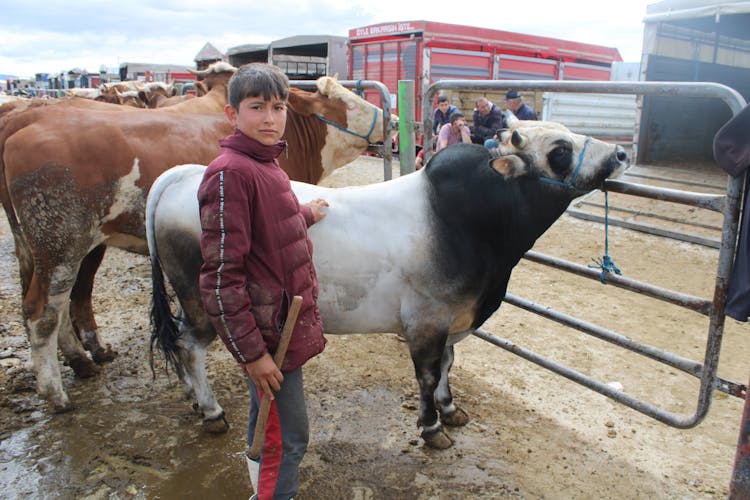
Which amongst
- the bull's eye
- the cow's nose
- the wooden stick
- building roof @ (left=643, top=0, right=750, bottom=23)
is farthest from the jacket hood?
building roof @ (left=643, top=0, right=750, bottom=23)

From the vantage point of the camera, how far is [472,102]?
41.1 ft

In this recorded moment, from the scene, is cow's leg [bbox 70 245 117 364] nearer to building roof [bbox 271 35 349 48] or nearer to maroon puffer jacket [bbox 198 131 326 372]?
maroon puffer jacket [bbox 198 131 326 372]

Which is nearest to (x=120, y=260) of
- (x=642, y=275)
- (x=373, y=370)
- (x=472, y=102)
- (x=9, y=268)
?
(x=9, y=268)

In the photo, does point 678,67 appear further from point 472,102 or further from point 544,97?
point 472,102

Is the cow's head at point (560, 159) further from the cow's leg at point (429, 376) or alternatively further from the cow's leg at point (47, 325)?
the cow's leg at point (47, 325)

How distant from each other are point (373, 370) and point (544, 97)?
10.6 metres

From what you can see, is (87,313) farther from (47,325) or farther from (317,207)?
(317,207)

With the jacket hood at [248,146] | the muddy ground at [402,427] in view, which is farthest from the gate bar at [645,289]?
the jacket hood at [248,146]

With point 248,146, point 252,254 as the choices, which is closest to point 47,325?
point 252,254

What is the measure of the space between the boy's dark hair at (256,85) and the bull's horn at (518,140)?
1.09m

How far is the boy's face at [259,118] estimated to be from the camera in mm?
1926

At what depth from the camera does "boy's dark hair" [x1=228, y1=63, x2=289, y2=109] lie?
190 centimetres

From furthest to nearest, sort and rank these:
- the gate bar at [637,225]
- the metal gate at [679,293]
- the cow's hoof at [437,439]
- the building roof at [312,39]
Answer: the building roof at [312,39] < the gate bar at [637,225] < the cow's hoof at [437,439] < the metal gate at [679,293]

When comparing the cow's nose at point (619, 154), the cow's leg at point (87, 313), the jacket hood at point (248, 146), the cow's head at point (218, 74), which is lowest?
the cow's leg at point (87, 313)
